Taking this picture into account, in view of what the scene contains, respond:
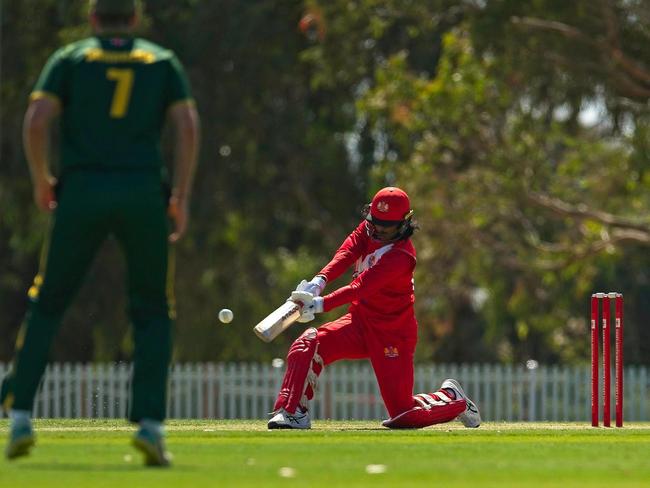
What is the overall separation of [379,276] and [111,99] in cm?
375

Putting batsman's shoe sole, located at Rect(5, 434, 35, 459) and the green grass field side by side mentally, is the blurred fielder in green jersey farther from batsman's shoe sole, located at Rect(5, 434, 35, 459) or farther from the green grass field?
the green grass field

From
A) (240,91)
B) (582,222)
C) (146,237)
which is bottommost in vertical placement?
(146,237)

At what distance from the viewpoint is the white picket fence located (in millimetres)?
27547

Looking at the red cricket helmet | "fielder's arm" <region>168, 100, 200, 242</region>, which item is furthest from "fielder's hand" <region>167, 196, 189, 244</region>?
the red cricket helmet

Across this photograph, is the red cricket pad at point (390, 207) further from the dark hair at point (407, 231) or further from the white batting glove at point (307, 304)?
the white batting glove at point (307, 304)

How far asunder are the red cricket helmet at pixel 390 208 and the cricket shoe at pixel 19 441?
13.6 ft

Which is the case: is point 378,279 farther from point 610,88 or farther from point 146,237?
point 610,88

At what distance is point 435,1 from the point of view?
28656 millimetres

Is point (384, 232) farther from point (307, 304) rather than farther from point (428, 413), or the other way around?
point (428, 413)

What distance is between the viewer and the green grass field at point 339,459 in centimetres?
733

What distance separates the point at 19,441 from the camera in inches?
312

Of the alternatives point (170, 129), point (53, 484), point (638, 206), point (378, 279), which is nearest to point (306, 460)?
point (53, 484)

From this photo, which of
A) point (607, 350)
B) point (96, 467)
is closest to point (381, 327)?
point (607, 350)

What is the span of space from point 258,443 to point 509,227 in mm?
21688
